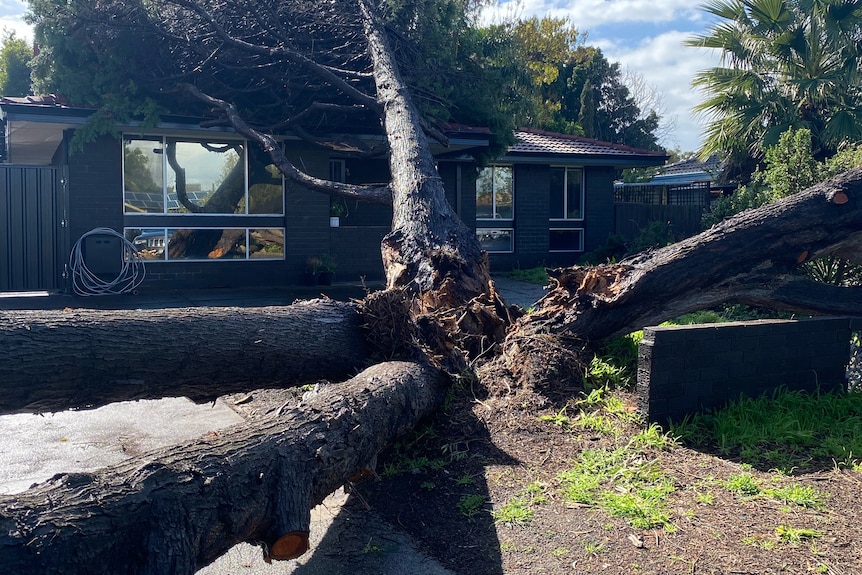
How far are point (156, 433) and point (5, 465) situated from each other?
1.13 metres

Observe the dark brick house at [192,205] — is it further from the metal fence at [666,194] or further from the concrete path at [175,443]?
the concrete path at [175,443]

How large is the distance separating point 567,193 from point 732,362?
15.0 metres

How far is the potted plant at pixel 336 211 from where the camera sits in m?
16.3

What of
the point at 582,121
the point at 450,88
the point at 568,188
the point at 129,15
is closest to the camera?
the point at 129,15

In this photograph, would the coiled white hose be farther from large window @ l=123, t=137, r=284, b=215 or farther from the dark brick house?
large window @ l=123, t=137, r=284, b=215

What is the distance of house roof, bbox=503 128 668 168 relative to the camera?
60.3 ft

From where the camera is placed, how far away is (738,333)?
213 inches

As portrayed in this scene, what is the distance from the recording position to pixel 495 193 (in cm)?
1898

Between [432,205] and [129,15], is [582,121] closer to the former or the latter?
[129,15]

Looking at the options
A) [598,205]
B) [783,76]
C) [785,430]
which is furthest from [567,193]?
[785,430]

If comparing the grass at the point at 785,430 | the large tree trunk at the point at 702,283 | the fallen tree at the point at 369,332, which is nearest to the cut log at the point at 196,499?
the fallen tree at the point at 369,332

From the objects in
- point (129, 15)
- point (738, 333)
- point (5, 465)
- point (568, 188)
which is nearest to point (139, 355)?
point (5, 465)

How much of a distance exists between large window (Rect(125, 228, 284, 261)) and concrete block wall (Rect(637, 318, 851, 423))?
36.4 feet

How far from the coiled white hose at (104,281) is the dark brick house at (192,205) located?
0.34 feet
